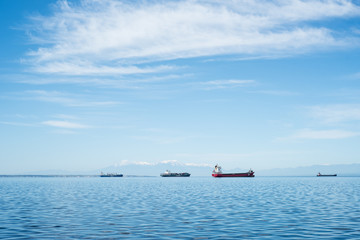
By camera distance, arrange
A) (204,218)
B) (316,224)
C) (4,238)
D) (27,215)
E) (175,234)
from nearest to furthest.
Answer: (4,238)
(175,234)
(316,224)
(204,218)
(27,215)

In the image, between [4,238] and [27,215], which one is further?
[27,215]

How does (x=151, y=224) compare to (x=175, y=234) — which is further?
(x=151, y=224)

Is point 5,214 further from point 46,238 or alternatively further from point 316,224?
point 316,224

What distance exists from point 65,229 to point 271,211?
78.4 ft

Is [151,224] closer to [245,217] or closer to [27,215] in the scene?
[245,217]

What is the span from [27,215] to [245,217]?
23281 mm

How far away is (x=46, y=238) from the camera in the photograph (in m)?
25.7

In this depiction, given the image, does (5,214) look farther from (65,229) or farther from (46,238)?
(46,238)

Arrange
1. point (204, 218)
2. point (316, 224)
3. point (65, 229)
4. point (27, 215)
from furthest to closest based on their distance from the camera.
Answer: point (27, 215)
point (204, 218)
point (316, 224)
point (65, 229)

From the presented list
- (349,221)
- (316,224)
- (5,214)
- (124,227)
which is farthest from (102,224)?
(349,221)

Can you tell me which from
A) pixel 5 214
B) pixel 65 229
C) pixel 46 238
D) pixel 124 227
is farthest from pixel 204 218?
pixel 5 214

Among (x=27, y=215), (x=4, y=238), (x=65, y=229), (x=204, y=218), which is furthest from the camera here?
(x=27, y=215)

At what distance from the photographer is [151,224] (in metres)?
32.2

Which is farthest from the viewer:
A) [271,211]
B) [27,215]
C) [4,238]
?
[271,211]
